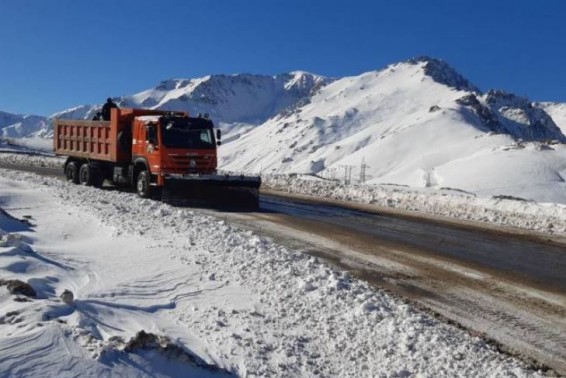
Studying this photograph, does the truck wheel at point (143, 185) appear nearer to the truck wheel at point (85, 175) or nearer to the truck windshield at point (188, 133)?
the truck windshield at point (188, 133)

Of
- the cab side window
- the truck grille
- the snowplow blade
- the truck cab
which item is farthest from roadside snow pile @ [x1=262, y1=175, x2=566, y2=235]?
the cab side window

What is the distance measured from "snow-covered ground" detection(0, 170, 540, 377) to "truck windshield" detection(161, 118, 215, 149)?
8.44 metres

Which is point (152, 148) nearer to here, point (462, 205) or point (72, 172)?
point (72, 172)

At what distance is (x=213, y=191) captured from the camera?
17.0 meters

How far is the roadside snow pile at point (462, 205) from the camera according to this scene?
51.1 feet

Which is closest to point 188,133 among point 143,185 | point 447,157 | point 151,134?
point 151,134

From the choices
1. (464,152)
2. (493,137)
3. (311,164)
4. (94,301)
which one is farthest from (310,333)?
(311,164)

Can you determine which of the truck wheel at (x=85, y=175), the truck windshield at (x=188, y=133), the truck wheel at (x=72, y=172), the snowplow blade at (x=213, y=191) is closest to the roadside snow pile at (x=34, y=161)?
the truck wheel at (x=72, y=172)

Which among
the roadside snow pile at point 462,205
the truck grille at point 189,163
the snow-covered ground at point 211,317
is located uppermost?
the truck grille at point 189,163

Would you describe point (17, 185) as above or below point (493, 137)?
below

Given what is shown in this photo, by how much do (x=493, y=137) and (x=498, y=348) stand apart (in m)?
107

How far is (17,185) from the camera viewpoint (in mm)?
17641

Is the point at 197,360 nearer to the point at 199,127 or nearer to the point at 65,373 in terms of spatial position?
the point at 65,373

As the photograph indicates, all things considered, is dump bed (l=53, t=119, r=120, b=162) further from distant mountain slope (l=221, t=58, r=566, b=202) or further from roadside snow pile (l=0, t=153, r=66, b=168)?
distant mountain slope (l=221, t=58, r=566, b=202)
